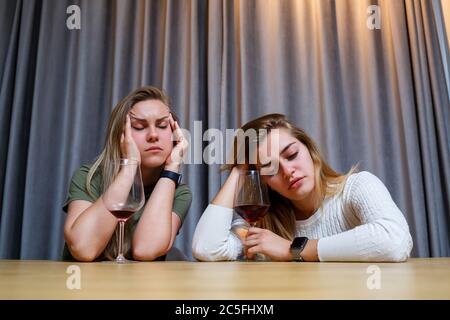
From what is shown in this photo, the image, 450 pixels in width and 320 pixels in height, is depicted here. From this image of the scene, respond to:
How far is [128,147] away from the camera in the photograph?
1.31 m

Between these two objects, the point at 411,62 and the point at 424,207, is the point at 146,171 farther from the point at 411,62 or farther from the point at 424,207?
the point at 411,62

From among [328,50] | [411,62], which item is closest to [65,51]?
[328,50]

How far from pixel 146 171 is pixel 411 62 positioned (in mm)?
1481

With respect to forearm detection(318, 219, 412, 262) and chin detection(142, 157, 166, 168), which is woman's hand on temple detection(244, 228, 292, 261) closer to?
forearm detection(318, 219, 412, 262)

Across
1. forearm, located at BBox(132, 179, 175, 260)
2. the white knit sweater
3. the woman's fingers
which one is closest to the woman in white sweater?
the white knit sweater

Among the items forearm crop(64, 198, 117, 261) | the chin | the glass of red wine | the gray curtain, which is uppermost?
the gray curtain

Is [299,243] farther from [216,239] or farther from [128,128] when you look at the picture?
[128,128]

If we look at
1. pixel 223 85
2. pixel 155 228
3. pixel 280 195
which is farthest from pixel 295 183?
pixel 223 85

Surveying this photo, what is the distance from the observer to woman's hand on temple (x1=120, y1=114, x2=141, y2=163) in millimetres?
1302

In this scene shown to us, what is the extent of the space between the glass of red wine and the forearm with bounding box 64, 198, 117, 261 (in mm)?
341

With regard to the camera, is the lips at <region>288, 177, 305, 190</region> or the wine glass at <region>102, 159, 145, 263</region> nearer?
the wine glass at <region>102, 159, 145, 263</region>

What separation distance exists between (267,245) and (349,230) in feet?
0.72

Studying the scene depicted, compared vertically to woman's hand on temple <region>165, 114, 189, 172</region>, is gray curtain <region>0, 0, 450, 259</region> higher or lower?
higher
